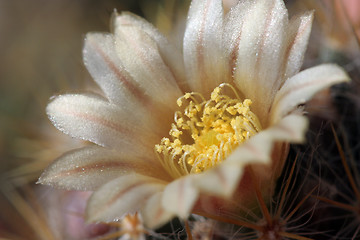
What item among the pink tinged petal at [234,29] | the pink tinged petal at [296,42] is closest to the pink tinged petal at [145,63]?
the pink tinged petal at [234,29]

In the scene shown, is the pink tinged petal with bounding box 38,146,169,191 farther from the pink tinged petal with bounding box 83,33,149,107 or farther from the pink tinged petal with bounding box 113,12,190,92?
the pink tinged petal with bounding box 113,12,190,92

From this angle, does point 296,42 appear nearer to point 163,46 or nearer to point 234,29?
point 234,29

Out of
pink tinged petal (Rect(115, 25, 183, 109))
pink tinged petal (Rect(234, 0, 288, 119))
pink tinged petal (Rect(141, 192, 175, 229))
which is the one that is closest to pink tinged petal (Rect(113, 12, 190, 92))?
pink tinged petal (Rect(115, 25, 183, 109))

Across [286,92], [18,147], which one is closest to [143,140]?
[286,92]

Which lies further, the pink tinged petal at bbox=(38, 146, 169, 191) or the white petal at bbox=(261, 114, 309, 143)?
the pink tinged petal at bbox=(38, 146, 169, 191)

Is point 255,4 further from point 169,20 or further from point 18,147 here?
point 18,147

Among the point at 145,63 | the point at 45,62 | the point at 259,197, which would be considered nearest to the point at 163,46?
the point at 145,63

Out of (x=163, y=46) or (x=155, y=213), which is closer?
(x=155, y=213)
